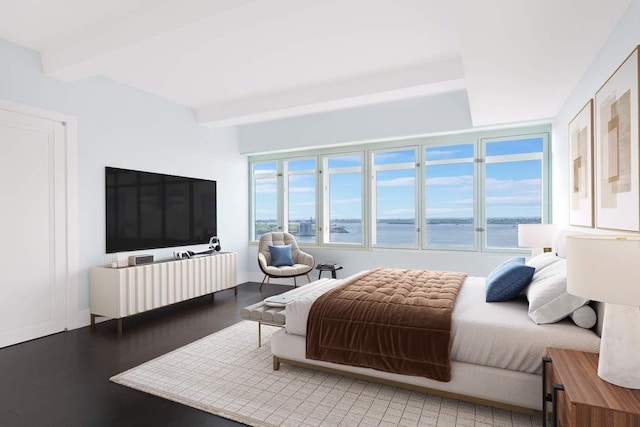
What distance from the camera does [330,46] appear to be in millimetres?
3492

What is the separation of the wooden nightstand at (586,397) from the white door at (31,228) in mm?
4417

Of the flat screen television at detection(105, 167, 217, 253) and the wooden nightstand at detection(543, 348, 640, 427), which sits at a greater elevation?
the flat screen television at detection(105, 167, 217, 253)

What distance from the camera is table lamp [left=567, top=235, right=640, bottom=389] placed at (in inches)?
52.3

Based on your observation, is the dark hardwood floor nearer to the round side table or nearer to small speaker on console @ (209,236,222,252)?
small speaker on console @ (209,236,222,252)

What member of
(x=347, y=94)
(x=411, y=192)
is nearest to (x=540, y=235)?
(x=411, y=192)

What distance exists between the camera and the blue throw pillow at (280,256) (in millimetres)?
5727

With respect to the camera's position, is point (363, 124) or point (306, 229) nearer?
point (363, 124)

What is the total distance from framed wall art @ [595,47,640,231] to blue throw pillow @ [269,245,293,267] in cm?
415

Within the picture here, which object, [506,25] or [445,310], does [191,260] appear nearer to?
[445,310]

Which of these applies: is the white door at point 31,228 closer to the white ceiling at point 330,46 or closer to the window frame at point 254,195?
the white ceiling at point 330,46

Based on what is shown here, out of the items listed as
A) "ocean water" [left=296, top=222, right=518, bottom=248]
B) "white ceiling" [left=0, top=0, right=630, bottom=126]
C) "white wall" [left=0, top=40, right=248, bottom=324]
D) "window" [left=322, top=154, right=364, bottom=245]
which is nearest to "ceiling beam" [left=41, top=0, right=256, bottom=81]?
"white ceiling" [left=0, top=0, right=630, bottom=126]

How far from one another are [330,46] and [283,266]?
132 inches

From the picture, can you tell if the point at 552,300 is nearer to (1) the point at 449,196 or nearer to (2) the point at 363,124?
(1) the point at 449,196

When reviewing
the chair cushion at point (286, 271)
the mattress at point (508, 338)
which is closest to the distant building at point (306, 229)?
the chair cushion at point (286, 271)
